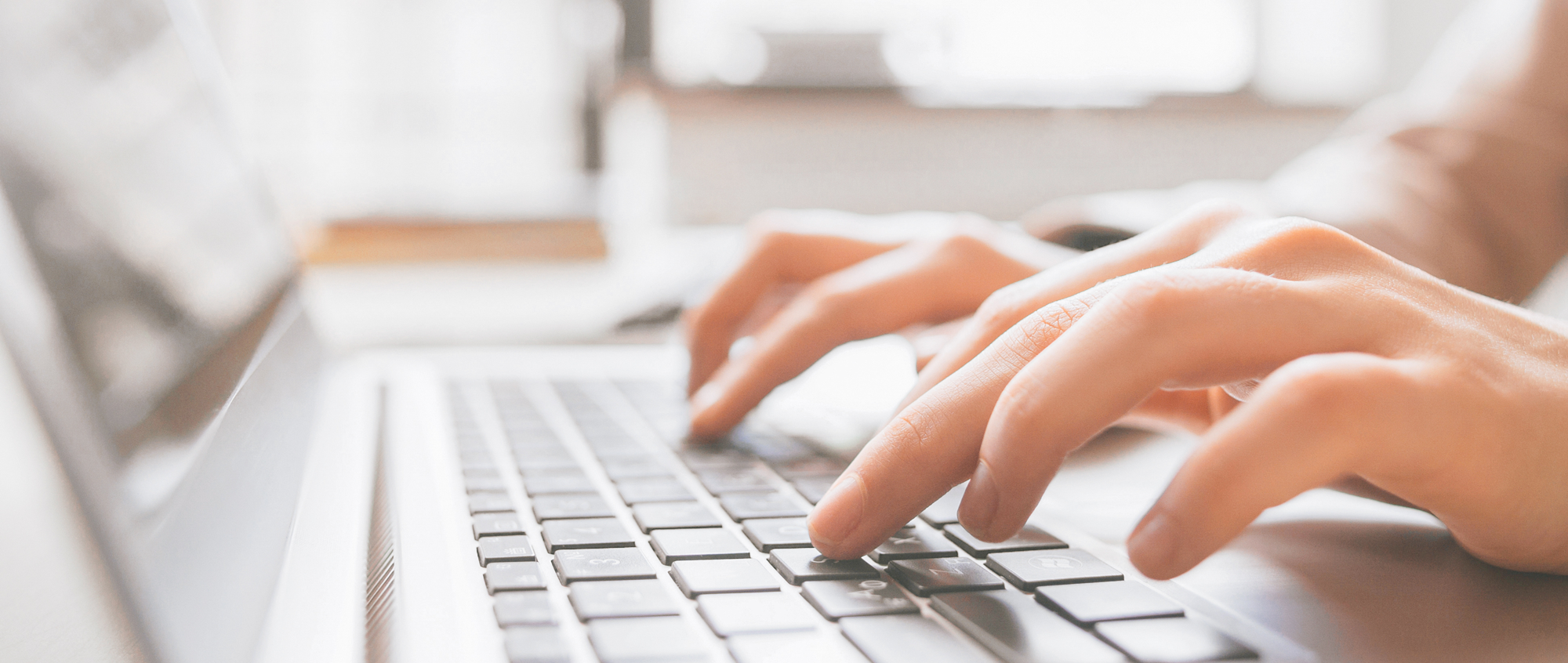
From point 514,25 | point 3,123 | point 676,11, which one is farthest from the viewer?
point 676,11

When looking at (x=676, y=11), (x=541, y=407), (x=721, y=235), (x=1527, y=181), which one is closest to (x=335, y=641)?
(x=541, y=407)

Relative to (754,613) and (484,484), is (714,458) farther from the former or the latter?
(754,613)

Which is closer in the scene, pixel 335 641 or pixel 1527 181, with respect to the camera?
pixel 335 641

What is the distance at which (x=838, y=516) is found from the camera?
0.92 ft

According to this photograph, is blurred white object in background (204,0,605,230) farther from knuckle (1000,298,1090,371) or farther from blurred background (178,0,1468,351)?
knuckle (1000,298,1090,371)

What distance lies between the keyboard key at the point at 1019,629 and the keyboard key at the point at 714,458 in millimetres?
189

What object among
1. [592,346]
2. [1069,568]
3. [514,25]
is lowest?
[1069,568]

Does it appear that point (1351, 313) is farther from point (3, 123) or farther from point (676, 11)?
point (676, 11)

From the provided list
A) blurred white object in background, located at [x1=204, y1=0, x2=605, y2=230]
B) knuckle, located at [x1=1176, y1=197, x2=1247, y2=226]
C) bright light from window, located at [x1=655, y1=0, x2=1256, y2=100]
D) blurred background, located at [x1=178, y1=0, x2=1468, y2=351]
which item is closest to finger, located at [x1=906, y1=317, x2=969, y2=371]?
knuckle, located at [x1=1176, y1=197, x2=1247, y2=226]

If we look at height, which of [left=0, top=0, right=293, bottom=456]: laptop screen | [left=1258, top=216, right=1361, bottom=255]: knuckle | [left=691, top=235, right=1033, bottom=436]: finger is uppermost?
[left=0, top=0, right=293, bottom=456]: laptop screen

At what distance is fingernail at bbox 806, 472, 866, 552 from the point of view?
0.92ft

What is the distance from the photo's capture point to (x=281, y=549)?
0.30m

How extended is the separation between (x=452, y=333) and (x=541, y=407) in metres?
0.32

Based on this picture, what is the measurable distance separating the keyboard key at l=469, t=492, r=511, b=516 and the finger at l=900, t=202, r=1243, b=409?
144 mm
